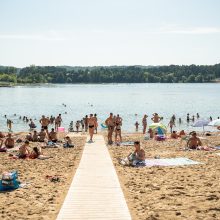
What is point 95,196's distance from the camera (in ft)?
34.3

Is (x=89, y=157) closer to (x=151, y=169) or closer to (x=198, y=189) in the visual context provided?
(x=151, y=169)

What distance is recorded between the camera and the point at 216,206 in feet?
31.6

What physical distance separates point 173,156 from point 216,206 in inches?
345

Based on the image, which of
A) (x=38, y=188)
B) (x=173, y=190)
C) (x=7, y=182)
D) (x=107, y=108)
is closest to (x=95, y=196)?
(x=38, y=188)

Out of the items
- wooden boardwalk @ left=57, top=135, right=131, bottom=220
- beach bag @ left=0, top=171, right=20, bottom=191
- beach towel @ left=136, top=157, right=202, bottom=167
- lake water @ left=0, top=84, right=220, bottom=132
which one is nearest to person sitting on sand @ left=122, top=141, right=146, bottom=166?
beach towel @ left=136, top=157, right=202, bottom=167

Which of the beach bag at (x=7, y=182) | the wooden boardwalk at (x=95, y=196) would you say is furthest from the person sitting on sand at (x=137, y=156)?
the beach bag at (x=7, y=182)

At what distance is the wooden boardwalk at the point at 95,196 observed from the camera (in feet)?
29.3

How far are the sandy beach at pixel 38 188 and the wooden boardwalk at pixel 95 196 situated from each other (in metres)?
0.29

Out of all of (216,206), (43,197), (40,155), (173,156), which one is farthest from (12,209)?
(173,156)

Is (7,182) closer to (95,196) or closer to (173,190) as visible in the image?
(95,196)

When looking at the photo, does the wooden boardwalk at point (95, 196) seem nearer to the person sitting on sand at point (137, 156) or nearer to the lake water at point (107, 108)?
the person sitting on sand at point (137, 156)

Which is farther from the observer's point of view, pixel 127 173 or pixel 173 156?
pixel 173 156

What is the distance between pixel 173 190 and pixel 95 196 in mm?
2403

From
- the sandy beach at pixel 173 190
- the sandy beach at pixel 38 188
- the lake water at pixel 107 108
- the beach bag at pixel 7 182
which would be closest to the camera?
the sandy beach at pixel 173 190
